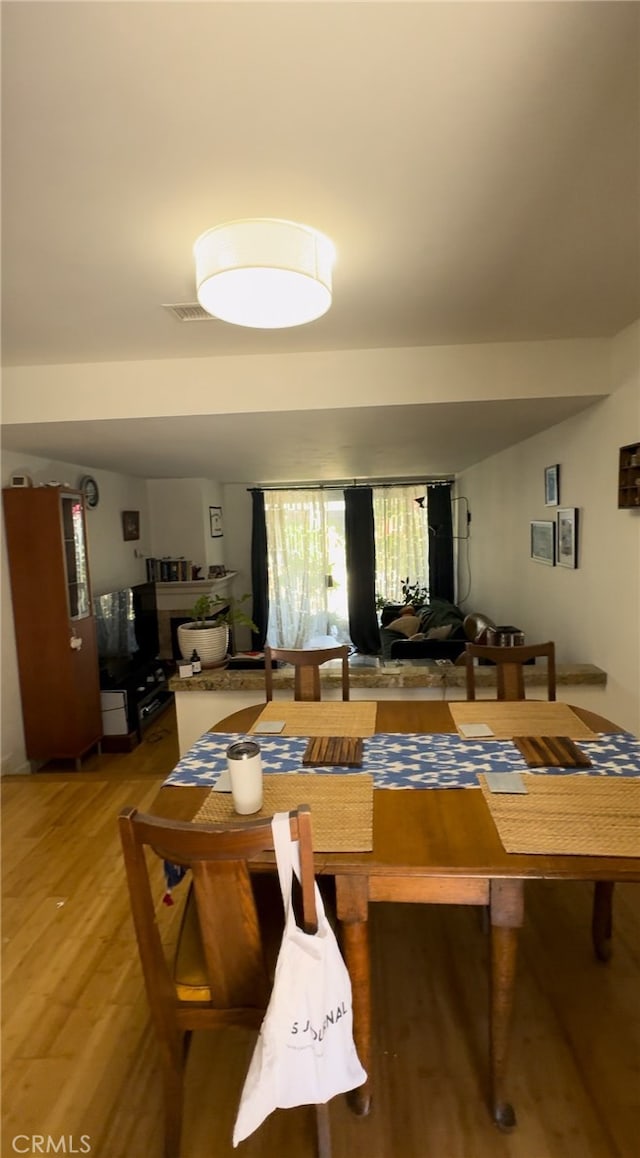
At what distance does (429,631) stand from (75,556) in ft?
11.4

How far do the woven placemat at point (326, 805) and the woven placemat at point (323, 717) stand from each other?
0.34m

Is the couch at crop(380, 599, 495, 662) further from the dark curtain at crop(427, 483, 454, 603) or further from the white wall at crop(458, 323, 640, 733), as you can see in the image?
the dark curtain at crop(427, 483, 454, 603)

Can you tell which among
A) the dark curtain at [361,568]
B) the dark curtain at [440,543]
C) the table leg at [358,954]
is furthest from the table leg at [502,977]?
the dark curtain at [361,568]

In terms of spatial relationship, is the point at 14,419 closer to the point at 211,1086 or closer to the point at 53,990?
the point at 53,990

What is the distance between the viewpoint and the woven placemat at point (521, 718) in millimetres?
1883

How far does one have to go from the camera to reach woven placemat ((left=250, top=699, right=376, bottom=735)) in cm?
199

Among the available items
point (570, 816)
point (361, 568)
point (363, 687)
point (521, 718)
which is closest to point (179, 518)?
point (361, 568)

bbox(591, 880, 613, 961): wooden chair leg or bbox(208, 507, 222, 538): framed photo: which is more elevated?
bbox(208, 507, 222, 538): framed photo

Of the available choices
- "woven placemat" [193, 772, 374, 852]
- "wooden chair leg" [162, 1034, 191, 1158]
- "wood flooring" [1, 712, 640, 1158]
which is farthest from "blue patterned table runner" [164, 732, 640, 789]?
"wood flooring" [1, 712, 640, 1158]

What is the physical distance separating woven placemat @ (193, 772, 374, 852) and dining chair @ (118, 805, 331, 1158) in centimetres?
18

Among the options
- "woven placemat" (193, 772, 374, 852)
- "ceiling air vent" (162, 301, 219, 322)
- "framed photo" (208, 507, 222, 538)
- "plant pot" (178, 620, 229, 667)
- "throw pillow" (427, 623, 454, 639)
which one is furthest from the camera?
"framed photo" (208, 507, 222, 538)

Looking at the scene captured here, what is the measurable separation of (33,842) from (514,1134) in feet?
7.47

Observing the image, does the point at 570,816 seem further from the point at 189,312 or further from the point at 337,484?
the point at 337,484

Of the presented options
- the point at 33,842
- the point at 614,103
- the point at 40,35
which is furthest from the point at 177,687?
the point at 614,103
